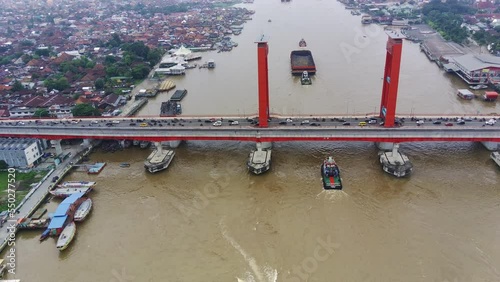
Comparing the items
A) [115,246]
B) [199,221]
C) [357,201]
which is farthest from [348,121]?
[115,246]

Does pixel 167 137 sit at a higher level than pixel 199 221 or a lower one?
higher

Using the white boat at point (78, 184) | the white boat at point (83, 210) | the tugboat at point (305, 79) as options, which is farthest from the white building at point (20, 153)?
the tugboat at point (305, 79)

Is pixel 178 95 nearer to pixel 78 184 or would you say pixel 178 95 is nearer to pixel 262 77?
pixel 262 77

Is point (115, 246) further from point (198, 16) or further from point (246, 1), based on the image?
point (246, 1)

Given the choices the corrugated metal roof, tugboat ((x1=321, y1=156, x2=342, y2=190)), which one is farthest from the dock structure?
the corrugated metal roof

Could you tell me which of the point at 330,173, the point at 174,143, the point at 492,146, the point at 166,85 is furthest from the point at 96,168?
the point at 492,146

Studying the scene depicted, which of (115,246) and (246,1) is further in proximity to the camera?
(246,1)

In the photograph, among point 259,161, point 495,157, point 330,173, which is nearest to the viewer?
point 330,173

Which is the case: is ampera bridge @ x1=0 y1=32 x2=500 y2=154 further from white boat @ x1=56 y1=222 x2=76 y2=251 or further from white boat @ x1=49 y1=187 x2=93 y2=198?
white boat @ x1=56 y1=222 x2=76 y2=251
